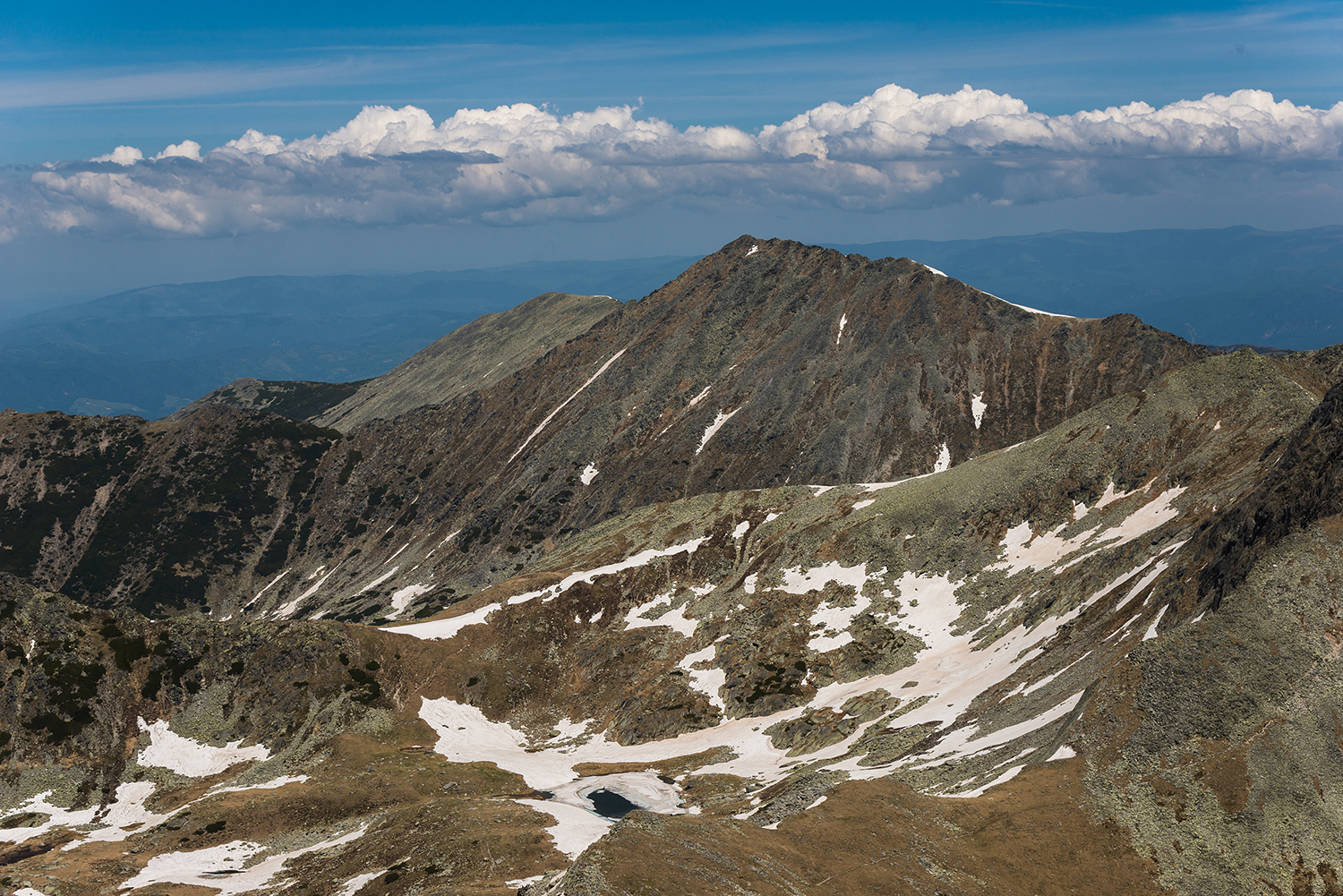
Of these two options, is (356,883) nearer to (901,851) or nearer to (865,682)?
(901,851)

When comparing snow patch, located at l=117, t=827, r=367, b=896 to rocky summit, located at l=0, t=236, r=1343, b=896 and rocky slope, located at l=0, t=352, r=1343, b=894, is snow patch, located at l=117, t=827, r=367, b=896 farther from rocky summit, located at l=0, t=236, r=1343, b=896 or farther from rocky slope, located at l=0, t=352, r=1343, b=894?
rocky summit, located at l=0, t=236, r=1343, b=896

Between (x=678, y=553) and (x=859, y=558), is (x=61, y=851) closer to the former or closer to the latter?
(x=678, y=553)

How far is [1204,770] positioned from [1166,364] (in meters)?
155

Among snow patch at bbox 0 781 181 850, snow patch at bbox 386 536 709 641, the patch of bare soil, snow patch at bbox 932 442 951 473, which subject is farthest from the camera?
→ snow patch at bbox 932 442 951 473

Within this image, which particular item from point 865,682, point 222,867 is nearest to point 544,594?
point 865,682

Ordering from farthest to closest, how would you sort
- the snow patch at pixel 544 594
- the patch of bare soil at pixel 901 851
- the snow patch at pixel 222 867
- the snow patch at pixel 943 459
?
the snow patch at pixel 943 459, the snow patch at pixel 544 594, the snow patch at pixel 222 867, the patch of bare soil at pixel 901 851

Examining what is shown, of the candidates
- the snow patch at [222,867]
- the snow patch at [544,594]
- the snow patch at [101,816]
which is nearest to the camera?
the snow patch at [222,867]

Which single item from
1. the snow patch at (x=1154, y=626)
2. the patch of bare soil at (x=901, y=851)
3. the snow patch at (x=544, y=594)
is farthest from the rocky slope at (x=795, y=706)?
the snow patch at (x=1154, y=626)

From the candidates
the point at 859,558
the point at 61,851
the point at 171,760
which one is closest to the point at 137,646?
the point at 171,760

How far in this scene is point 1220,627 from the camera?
185 ft

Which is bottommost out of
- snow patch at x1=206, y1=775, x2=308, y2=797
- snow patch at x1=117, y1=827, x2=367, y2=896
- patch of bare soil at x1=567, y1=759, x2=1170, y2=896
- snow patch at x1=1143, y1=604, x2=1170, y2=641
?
snow patch at x1=206, y1=775, x2=308, y2=797

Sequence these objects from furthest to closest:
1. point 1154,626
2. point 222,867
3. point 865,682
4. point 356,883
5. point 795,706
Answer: point 795,706
point 865,682
point 222,867
point 1154,626
point 356,883

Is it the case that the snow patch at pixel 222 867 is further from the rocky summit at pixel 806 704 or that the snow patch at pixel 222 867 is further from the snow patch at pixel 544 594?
the snow patch at pixel 544 594

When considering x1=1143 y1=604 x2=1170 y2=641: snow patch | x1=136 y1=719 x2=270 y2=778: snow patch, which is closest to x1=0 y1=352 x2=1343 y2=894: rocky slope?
x1=136 y1=719 x2=270 y2=778: snow patch
